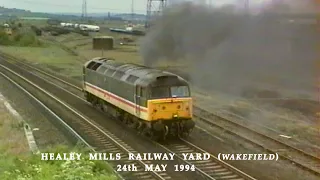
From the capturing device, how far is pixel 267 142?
73.0 ft

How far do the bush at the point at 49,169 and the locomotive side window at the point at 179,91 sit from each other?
5.87 metres

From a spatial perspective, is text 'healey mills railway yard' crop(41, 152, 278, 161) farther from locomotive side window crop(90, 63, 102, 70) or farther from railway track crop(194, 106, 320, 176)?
locomotive side window crop(90, 63, 102, 70)

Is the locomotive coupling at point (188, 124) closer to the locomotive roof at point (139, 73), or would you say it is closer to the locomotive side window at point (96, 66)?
the locomotive roof at point (139, 73)

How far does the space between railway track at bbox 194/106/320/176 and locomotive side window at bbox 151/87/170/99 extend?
3.79 m

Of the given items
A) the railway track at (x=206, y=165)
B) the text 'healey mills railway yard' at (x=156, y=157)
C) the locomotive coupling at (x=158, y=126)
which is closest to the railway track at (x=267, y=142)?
the text 'healey mills railway yard' at (x=156, y=157)

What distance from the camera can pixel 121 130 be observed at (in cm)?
2470

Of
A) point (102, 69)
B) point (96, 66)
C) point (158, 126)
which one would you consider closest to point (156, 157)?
point (158, 126)

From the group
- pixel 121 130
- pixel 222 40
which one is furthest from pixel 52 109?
pixel 222 40

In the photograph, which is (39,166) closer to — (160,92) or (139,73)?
(160,92)

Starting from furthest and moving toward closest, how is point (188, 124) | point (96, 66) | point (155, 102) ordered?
point (96, 66), point (188, 124), point (155, 102)

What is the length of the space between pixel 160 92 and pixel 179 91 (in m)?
0.88

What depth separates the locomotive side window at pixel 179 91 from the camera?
22.4 meters

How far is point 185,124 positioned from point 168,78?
2.07m

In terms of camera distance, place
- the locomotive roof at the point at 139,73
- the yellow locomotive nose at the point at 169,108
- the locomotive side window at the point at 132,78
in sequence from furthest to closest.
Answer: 1. the locomotive side window at the point at 132,78
2. the locomotive roof at the point at 139,73
3. the yellow locomotive nose at the point at 169,108
